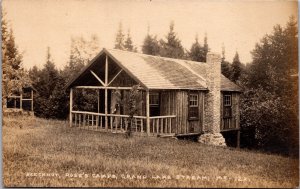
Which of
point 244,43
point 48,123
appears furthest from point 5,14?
point 244,43

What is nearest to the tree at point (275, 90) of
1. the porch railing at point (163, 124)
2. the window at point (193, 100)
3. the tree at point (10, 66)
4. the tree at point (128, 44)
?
the window at point (193, 100)

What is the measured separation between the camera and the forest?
946cm

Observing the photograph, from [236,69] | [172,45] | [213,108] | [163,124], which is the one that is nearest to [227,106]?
[213,108]

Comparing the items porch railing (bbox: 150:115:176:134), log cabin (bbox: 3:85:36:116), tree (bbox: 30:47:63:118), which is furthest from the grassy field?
porch railing (bbox: 150:115:176:134)

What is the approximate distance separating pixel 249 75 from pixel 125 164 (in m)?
4.49

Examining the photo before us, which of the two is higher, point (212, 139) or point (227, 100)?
point (227, 100)

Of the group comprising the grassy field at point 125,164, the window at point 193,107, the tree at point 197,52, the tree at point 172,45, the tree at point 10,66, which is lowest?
the grassy field at point 125,164

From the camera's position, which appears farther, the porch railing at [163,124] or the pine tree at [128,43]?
the porch railing at [163,124]

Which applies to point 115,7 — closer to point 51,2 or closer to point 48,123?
point 51,2

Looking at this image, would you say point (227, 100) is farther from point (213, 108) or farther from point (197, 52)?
point (197, 52)

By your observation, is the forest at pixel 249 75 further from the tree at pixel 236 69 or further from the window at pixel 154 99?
the window at pixel 154 99

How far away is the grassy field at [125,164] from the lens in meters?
9.20

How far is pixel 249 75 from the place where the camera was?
11.3 metres

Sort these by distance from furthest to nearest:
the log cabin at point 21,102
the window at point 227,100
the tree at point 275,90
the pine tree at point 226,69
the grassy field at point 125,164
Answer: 1. the window at point 227,100
2. the pine tree at point 226,69
3. the log cabin at point 21,102
4. the tree at point 275,90
5. the grassy field at point 125,164
